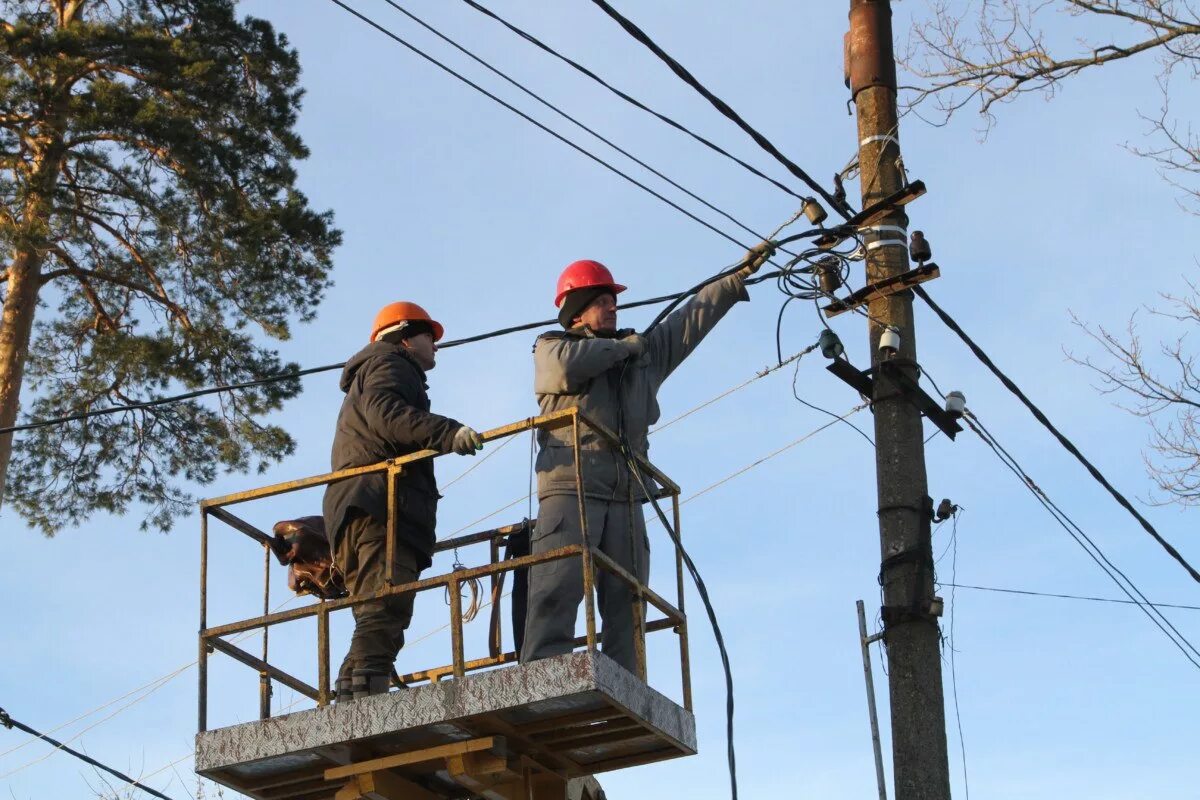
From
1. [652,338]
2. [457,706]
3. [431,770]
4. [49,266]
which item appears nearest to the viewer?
[457,706]

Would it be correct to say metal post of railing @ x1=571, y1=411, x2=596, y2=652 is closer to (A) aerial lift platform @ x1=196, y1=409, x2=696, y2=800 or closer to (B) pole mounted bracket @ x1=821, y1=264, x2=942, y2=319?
(A) aerial lift platform @ x1=196, y1=409, x2=696, y2=800

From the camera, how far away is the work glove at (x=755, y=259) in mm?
9305

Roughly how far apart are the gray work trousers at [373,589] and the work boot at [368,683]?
2 cm

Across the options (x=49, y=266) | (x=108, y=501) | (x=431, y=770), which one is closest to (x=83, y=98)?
(x=49, y=266)

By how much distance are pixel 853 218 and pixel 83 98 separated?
9484mm

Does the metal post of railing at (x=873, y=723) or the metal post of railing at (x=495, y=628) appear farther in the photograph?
the metal post of railing at (x=873, y=723)

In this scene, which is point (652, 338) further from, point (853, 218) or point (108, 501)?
point (108, 501)

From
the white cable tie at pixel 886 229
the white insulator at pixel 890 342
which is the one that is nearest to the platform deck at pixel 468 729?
the white insulator at pixel 890 342

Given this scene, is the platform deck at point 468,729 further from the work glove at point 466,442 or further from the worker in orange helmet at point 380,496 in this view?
the work glove at point 466,442

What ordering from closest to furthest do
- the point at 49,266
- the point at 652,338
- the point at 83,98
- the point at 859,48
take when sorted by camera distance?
the point at 652,338, the point at 859,48, the point at 83,98, the point at 49,266

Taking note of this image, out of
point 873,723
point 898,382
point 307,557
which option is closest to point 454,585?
point 307,557

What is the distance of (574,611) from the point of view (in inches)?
314

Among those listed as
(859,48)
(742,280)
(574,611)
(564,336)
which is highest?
(859,48)

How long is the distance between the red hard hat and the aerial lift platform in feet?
2.87
